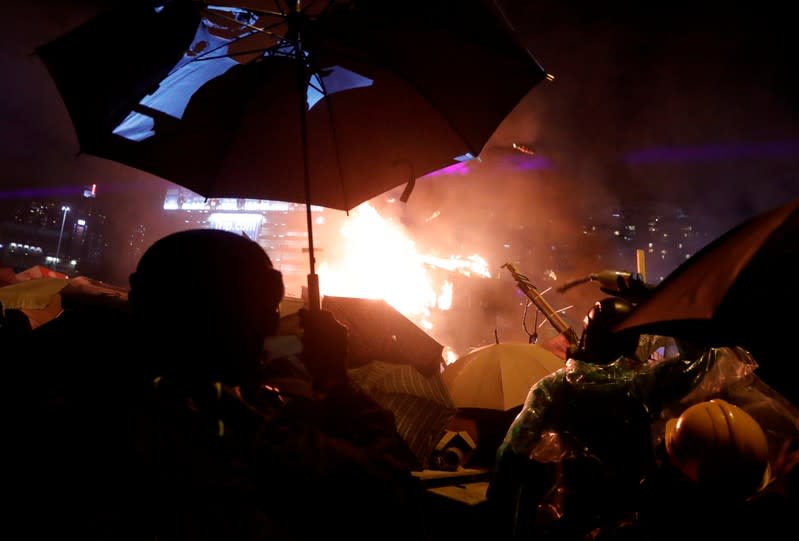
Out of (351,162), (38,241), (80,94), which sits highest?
(38,241)

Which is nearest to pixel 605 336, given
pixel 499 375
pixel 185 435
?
pixel 185 435

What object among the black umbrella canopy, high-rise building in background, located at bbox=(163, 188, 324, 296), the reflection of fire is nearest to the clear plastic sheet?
the black umbrella canopy

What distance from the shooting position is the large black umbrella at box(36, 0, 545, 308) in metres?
2.76

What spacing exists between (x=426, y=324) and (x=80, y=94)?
1319 inches

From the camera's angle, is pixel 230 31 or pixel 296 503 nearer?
pixel 296 503

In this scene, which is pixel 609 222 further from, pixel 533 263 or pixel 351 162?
pixel 351 162

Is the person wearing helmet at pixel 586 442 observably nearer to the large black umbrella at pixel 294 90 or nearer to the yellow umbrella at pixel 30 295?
the large black umbrella at pixel 294 90

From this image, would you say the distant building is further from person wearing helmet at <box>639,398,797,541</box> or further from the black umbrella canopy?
the black umbrella canopy

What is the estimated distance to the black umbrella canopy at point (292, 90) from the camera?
109 inches

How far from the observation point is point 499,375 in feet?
24.0

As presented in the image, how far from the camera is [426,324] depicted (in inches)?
1401

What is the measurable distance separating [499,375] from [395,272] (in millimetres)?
28948

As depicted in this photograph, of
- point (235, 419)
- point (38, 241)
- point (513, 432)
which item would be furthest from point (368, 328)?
point (38, 241)

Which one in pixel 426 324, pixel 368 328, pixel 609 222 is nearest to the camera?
pixel 368 328
